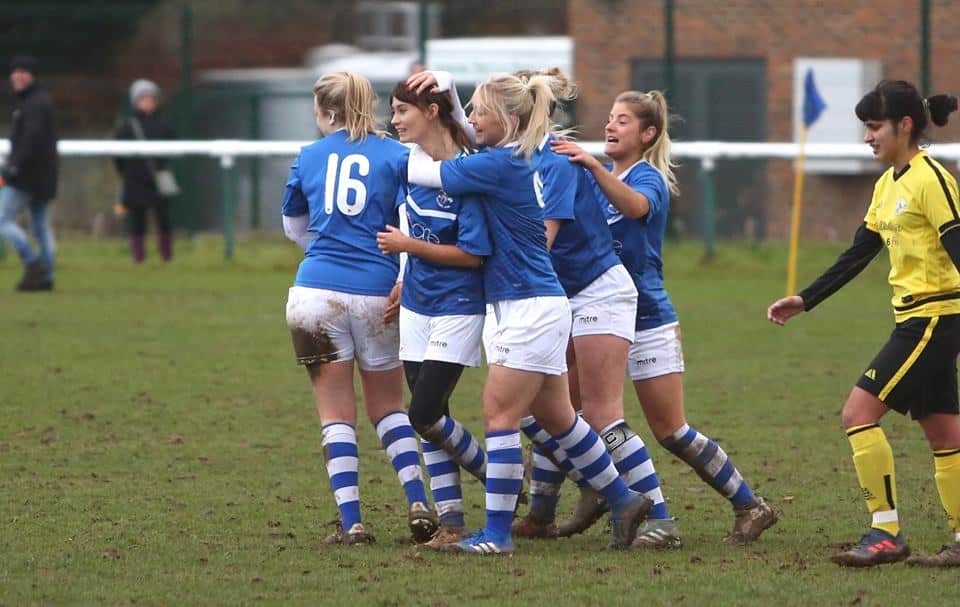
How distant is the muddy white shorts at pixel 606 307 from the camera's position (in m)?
6.13

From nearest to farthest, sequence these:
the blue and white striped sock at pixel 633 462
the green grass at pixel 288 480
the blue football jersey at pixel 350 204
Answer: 1. the green grass at pixel 288 480
2. the blue football jersey at pixel 350 204
3. the blue and white striped sock at pixel 633 462

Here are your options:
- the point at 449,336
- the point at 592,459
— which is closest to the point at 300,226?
the point at 449,336

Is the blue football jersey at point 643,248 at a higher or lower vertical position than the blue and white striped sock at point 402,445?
higher

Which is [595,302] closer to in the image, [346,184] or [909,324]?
[346,184]

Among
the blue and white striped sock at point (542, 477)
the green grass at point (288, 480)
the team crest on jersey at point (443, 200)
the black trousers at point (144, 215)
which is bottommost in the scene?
the green grass at point (288, 480)

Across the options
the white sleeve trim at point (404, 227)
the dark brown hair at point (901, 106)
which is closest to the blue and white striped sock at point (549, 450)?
the white sleeve trim at point (404, 227)

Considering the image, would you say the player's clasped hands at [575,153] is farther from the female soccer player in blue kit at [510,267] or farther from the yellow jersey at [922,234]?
the yellow jersey at [922,234]

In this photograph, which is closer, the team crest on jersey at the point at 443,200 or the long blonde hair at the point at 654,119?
the team crest on jersey at the point at 443,200

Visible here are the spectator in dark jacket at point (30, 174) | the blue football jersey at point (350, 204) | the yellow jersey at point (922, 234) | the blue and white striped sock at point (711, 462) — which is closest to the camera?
the yellow jersey at point (922, 234)

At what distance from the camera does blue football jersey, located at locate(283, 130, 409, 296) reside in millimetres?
6141

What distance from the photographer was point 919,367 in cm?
567

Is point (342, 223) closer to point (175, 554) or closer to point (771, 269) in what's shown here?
point (175, 554)

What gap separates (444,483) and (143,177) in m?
12.5

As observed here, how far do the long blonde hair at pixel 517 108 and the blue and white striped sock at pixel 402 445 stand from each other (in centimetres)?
122
